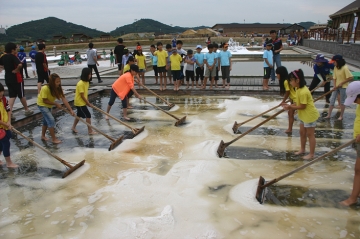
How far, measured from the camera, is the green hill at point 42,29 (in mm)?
94125

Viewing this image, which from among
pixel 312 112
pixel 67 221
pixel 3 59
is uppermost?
pixel 3 59

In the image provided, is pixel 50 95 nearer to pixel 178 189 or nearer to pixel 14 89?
pixel 14 89

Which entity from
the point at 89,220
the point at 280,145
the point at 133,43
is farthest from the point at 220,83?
the point at 133,43

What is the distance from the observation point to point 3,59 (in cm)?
729

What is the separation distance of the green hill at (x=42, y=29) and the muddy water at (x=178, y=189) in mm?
94812

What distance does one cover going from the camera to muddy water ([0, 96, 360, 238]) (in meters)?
3.48

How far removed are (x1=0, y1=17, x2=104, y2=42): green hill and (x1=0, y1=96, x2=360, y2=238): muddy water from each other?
311ft

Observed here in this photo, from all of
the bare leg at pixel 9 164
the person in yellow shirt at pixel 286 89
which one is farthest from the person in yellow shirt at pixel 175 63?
the bare leg at pixel 9 164

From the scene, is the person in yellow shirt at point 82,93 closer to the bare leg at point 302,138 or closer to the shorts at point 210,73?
the bare leg at point 302,138

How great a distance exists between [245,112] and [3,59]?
604cm

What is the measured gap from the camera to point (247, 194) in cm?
413

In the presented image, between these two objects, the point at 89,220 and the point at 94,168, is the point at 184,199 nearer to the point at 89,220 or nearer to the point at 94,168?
the point at 89,220

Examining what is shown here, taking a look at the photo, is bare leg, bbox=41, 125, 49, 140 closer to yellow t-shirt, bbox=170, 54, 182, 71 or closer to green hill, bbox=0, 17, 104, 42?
yellow t-shirt, bbox=170, 54, 182, 71

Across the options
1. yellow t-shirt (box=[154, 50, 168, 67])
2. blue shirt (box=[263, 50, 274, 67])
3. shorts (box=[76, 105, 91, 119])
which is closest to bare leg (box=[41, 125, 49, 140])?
shorts (box=[76, 105, 91, 119])
